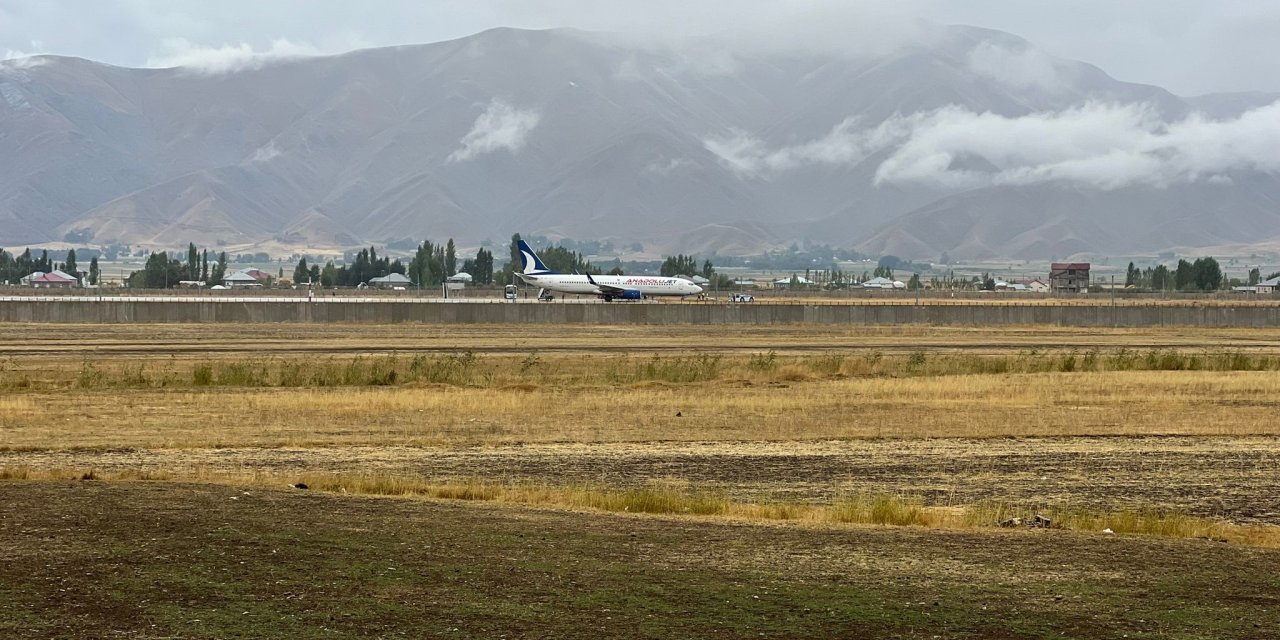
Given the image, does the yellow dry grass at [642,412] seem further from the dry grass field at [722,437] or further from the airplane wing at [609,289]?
the airplane wing at [609,289]

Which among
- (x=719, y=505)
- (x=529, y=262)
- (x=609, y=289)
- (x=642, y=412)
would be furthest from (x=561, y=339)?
(x=529, y=262)

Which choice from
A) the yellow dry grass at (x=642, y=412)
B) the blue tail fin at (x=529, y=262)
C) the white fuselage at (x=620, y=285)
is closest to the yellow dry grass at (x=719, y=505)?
the yellow dry grass at (x=642, y=412)

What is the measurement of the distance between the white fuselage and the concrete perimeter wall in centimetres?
4529

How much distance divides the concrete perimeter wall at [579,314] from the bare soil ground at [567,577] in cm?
7305

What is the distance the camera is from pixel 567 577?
16.8m

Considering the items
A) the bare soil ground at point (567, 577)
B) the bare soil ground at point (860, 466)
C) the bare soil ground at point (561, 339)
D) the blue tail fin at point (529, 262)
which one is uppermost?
the blue tail fin at point (529, 262)

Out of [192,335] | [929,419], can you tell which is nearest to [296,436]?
[929,419]

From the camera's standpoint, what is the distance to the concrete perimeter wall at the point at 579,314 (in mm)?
93125

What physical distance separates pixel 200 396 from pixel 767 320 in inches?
2260

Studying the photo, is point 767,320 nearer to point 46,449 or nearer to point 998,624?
point 46,449

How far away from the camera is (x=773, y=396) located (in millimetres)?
48406

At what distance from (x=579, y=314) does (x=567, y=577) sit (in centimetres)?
8063

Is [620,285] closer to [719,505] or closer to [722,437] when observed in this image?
[722,437]

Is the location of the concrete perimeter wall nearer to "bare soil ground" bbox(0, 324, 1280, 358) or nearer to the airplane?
"bare soil ground" bbox(0, 324, 1280, 358)
